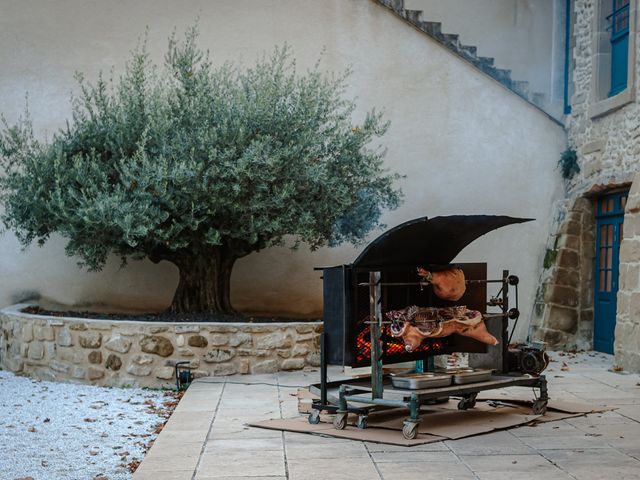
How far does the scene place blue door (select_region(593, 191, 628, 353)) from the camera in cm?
1033

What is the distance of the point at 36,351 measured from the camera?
29.5ft

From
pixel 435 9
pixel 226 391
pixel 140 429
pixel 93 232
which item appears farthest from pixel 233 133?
pixel 435 9

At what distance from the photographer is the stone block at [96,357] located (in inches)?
338

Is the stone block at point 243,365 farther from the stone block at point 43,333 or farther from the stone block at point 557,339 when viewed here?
the stone block at point 557,339

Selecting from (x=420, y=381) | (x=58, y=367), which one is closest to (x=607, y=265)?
(x=420, y=381)

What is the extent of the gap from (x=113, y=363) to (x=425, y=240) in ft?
13.4

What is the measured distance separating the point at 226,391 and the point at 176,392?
30.9 inches

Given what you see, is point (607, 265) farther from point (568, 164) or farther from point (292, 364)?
point (292, 364)

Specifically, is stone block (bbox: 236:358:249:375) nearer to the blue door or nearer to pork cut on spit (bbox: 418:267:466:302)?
pork cut on spit (bbox: 418:267:466:302)

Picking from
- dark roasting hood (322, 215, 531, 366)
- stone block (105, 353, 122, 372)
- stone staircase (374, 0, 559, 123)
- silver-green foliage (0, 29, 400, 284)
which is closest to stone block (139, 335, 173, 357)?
stone block (105, 353, 122, 372)

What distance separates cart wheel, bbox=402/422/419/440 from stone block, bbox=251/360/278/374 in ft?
11.2

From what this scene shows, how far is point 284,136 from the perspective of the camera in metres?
8.99

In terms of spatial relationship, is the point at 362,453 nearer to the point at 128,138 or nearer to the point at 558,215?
the point at 128,138

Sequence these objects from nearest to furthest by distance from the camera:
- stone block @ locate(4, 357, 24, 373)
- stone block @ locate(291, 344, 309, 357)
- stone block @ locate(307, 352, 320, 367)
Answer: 1. stone block @ locate(291, 344, 309, 357)
2. stone block @ locate(307, 352, 320, 367)
3. stone block @ locate(4, 357, 24, 373)
